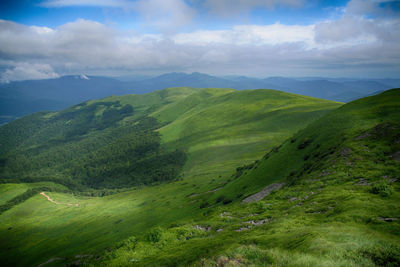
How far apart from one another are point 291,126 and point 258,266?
530ft

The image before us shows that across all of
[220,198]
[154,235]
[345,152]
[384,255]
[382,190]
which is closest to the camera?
[384,255]

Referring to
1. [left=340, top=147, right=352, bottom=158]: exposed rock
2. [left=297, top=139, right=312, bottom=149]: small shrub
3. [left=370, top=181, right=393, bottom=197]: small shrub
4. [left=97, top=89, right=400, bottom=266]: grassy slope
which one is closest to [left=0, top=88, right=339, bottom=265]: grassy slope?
[left=97, top=89, right=400, bottom=266]: grassy slope

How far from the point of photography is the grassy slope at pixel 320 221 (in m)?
10.4

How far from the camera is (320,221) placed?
50.0 ft

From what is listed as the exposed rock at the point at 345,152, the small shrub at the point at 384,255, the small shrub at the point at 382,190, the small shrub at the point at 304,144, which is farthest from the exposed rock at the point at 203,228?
the small shrub at the point at 304,144

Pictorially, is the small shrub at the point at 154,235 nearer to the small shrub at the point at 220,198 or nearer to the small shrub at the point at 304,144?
the small shrub at the point at 220,198

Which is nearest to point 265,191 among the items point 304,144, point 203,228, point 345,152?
point 345,152

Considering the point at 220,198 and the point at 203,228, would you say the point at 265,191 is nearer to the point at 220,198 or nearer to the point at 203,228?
the point at 220,198

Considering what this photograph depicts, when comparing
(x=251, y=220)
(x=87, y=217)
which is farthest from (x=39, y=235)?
(x=251, y=220)

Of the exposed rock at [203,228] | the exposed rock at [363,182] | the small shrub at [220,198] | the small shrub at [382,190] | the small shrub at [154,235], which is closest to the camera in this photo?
the small shrub at [382,190]

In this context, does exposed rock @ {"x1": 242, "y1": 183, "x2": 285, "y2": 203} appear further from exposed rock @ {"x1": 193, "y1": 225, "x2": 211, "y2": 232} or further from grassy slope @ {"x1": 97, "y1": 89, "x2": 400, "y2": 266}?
exposed rock @ {"x1": 193, "y1": 225, "x2": 211, "y2": 232}

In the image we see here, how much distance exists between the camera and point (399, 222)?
12.3m

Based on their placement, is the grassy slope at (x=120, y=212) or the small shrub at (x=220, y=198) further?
the grassy slope at (x=120, y=212)

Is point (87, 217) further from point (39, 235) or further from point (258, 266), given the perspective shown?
point (258, 266)
